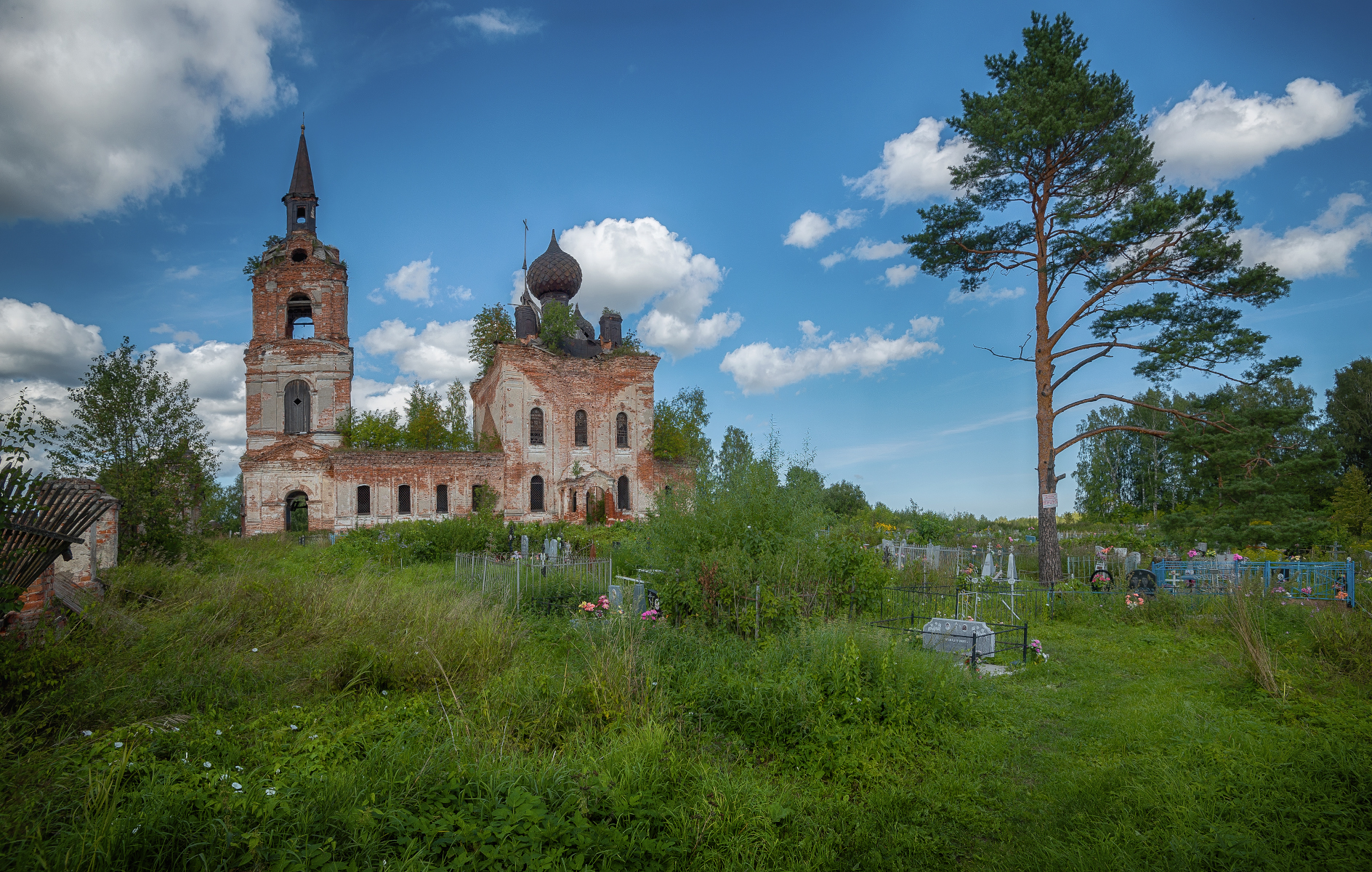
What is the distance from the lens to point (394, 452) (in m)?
33.3

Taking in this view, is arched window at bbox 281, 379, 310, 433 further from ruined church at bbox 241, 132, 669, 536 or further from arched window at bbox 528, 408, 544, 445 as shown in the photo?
arched window at bbox 528, 408, 544, 445

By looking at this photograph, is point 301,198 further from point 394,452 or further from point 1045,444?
point 1045,444

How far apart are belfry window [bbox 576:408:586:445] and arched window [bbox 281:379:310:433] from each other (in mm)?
13299

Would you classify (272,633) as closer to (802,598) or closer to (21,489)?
(21,489)

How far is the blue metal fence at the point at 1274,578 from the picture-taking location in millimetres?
11977

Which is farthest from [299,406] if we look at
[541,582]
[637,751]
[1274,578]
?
[1274,578]

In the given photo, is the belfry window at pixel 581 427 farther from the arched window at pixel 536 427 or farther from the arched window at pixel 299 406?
the arched window at pixel 299 406

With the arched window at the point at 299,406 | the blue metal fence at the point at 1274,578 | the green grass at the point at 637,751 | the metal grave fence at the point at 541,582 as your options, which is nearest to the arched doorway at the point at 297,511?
the arched window at the point at 299,406

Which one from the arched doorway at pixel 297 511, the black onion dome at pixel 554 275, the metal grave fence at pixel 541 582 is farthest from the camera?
the black onion dome at pixel 554 275

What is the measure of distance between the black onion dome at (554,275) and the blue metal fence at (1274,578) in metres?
32.7

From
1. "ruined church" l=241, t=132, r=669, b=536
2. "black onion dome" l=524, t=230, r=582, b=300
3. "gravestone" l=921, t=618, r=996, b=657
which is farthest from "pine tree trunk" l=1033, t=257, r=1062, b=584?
"black onion dome" l=524, t=230, r=582, b=300

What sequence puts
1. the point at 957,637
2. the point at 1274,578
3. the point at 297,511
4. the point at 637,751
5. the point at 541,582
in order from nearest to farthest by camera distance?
1. the point at 637,751
2. the point at 957,637
3. the point at 541,582
4. the point at 1274,578
5. the point at 297,511

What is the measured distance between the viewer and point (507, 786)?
413 centimetres

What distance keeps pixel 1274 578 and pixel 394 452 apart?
3264cm
